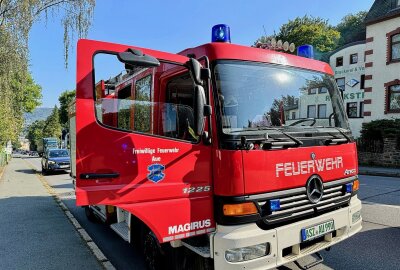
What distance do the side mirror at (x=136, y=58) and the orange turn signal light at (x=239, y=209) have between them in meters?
1.58

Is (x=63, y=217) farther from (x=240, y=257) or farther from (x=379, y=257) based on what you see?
(x=379, y=257)

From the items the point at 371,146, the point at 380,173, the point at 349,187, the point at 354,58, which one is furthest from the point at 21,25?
the point at 354,58

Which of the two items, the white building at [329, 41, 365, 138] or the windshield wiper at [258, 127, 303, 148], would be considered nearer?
the windshield wiper at [258, 127, 303, 148]

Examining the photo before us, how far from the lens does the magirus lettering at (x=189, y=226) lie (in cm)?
325

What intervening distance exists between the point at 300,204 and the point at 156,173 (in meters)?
1.61

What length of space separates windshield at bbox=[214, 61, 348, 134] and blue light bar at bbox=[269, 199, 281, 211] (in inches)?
31.0

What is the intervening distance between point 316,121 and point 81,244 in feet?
14.2

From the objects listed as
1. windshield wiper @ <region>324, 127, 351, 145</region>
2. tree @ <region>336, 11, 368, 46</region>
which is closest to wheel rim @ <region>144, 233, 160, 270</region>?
windshield wiper @ <region>324, 127, 351, 145</region>

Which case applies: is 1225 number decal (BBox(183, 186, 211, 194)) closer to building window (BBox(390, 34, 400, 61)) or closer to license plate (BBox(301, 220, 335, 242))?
license plate (BBox(301, 220, 335, 242))

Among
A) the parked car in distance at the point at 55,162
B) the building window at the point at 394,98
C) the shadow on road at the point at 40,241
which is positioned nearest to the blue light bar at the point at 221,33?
the shadow on road at the point at 40,241

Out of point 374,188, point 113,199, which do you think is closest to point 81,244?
point 113,199

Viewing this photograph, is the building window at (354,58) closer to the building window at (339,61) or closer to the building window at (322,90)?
the building window at (339,61)

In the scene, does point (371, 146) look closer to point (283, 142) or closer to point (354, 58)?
point (354, 58)

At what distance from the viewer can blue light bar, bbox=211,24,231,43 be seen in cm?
370
